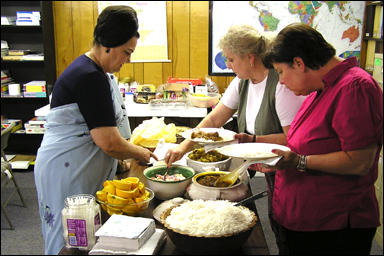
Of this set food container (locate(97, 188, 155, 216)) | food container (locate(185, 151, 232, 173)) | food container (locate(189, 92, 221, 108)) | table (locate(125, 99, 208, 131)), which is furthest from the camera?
food container (locate(189, 92, 221, 108))

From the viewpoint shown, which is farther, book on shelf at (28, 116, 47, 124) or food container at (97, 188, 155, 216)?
book on shelf at (28, 116, 47, 124)

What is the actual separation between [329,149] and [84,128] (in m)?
1.10

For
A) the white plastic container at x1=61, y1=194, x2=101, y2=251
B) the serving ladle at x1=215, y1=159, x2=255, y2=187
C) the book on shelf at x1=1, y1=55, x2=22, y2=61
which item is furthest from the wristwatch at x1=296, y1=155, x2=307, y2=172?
the book on shelf at x1=1, y1=55, x2=22, y2=61

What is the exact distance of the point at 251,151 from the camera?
1.61 meters

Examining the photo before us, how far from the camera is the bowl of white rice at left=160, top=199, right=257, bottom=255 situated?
126 centimetres

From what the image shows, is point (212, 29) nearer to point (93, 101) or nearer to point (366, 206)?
point (93, 101)

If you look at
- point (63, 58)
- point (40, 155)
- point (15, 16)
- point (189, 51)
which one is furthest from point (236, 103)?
point (15, 16)

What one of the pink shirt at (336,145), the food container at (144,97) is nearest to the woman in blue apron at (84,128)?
the pink shirt at (336,145)

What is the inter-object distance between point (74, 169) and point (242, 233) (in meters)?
0.92

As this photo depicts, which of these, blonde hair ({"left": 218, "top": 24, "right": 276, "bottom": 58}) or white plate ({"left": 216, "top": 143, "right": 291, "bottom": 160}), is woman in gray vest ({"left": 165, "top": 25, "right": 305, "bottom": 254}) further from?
white plate ({"left": 216, "top": 143, "right": 291, "bottom": 160})

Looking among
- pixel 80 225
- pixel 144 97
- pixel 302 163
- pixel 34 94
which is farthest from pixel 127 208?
pixel 34 94

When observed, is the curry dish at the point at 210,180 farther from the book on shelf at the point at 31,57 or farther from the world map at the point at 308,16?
the book on shelf at the point at 31,57

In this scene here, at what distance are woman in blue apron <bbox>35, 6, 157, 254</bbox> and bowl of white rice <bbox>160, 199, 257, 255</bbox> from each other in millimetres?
562

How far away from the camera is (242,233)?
1.29 m
